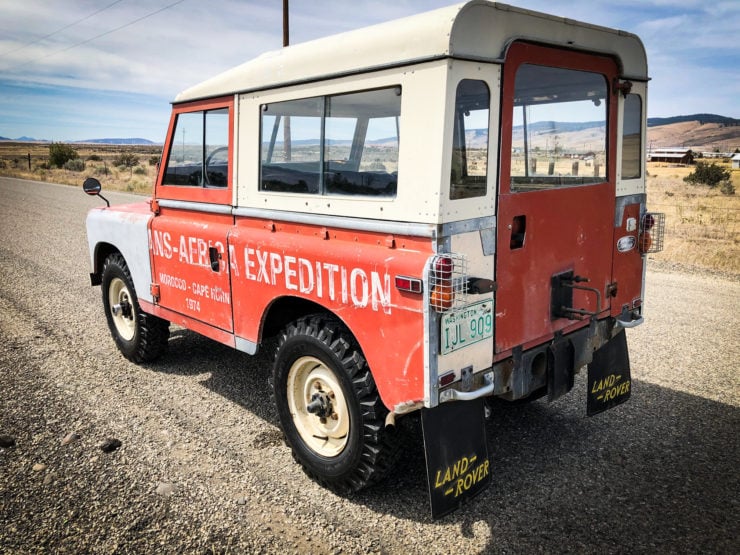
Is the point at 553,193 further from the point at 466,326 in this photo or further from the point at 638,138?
the point at 638,138

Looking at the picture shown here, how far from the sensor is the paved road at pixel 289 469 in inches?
116

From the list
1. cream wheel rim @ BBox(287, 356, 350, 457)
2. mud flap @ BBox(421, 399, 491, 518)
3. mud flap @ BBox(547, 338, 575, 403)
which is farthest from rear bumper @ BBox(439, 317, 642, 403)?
cream wheel rim @ BBox(287, 356, 350, 457)

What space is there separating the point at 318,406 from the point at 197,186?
6.50 feet

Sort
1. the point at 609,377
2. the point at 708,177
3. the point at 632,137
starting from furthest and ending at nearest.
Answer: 1. the point at 708,177
2. the point at 609,377
3. the point at 632,137

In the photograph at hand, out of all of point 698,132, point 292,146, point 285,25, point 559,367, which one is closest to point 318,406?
point 559,367

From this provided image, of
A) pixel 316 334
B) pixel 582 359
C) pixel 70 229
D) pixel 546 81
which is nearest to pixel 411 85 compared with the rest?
pixel 546 81

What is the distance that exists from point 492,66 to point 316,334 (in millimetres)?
1661

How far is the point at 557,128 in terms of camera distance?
11.4 ft

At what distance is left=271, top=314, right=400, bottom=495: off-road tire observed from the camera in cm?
303

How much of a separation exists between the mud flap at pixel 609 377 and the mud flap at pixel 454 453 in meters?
1.28

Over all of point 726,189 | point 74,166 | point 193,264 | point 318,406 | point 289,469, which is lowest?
point 289,469

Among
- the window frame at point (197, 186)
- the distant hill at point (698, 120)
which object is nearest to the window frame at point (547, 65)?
the window frame at point (197, 186)

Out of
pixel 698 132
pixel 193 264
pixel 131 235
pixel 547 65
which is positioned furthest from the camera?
pixel 698 132

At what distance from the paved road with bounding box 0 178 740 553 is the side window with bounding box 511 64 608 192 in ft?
5.80
